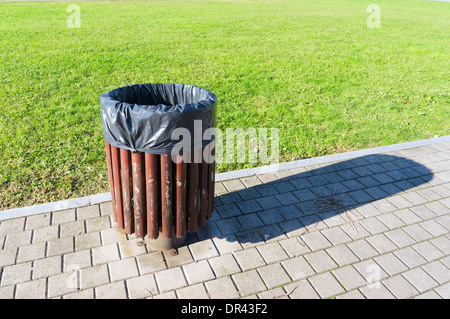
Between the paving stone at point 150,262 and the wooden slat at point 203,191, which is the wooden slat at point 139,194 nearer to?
the paving stone at point 150,262

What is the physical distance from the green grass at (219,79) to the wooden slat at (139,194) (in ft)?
4.11

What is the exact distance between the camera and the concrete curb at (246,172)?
3719 millimetres

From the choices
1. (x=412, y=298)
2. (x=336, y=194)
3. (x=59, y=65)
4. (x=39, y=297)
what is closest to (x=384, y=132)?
(x=336, y=194)

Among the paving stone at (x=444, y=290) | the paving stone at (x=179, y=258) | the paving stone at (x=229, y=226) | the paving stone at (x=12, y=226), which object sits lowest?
the paving stone at (x=444, y=290)

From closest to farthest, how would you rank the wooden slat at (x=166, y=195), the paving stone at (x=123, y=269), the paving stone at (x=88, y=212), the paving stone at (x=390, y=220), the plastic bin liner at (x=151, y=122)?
the plastic bin liner at (x=151, y=122) → the wooden slat at (x=166, y=195) → the paving stone at (x=123, y=269) → the paving stone at (x=88, y=212) → the paving stone at (x=390, y=220)

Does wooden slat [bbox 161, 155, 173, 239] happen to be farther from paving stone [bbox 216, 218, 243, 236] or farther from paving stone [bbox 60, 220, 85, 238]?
paving stone [bbox 60, 220, 85, 238]

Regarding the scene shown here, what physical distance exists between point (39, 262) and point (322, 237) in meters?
2.61

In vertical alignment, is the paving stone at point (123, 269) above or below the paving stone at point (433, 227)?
above

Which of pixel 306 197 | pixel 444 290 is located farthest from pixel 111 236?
pixel 444 290

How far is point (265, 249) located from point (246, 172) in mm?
1378

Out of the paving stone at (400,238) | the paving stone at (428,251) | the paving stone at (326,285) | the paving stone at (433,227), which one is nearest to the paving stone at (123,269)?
the paving stone at (326,285)

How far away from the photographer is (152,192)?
9.64ft
